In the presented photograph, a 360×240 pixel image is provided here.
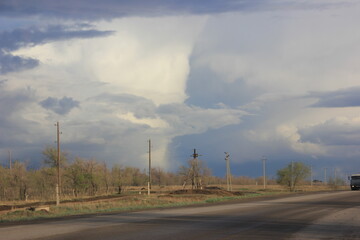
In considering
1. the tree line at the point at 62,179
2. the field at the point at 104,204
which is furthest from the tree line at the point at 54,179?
the field at the point at 104,204

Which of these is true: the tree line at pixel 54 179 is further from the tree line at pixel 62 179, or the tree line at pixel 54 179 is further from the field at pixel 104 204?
the field at pixel 104 204

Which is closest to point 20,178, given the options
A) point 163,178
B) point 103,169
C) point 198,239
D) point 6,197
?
point 6,197

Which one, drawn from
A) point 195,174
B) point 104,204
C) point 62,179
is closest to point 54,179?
point 62,179

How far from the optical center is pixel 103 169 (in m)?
85.8

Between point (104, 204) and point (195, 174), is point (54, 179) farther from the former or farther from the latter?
point (104, 204)

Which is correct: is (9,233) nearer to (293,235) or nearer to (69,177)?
(293,235)

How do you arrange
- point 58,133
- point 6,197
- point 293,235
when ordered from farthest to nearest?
point 6,197 → point 58,133 → point 293,235

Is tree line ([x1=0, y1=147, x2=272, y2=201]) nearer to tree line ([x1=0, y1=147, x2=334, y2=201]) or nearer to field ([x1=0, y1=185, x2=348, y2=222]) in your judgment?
tree line ([x1=0, y1=147, x2=334, y2=201])

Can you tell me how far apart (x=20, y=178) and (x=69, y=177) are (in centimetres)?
788

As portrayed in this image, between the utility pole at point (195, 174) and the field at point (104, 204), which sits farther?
the utility pole at point (195, 174)

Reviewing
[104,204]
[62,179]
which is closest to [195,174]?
[62,179]

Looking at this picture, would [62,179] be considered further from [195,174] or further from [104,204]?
[104,204]

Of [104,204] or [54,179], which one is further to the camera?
[54,179]

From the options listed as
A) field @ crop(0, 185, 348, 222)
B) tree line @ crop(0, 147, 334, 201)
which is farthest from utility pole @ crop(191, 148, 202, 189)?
field @ crop(0, 185, 348, 222)
